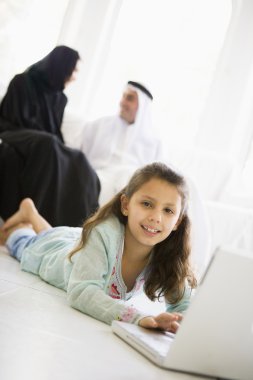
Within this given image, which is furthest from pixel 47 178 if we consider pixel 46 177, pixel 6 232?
pixel 6 232

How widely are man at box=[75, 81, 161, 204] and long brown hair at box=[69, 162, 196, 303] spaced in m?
2.05

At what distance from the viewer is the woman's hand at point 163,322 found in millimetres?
1205

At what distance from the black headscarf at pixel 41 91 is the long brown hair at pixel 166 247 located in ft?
7.11

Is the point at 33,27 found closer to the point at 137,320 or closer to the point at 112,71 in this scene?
the point at 112,71

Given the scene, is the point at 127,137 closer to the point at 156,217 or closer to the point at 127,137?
the point at 127,137

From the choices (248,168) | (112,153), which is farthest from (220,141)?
(112,153)

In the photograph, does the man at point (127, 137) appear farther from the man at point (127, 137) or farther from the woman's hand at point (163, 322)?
the woman's hand at point (163, 322)

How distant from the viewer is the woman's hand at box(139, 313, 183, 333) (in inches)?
47.4

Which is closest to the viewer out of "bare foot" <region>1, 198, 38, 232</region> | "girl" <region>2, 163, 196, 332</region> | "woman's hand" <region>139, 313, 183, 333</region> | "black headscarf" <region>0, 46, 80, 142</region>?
"woman's hand" <region>139, 313, 183, 333</region>

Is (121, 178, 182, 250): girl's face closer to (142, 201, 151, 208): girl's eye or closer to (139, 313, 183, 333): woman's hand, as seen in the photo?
(142, 201, 151, 208): girl's eye

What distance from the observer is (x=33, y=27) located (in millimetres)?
4902

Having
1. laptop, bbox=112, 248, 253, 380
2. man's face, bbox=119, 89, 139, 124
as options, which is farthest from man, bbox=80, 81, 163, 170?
laptop, bbox=112, 248, 253, 380

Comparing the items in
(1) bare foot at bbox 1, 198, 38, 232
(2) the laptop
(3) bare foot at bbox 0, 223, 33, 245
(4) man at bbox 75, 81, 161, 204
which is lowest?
(3) bare foot at bbox 0, 223, 33, 245

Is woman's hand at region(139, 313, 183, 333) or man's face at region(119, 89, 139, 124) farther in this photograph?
man's face at region(119, 89, 139, 124)
